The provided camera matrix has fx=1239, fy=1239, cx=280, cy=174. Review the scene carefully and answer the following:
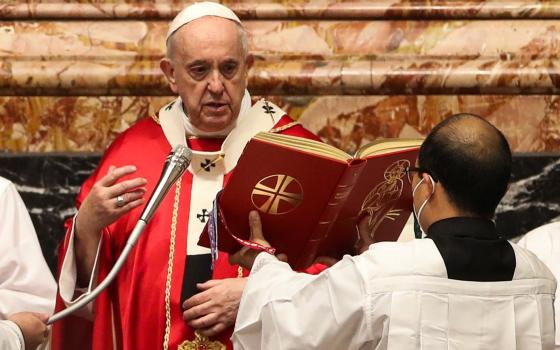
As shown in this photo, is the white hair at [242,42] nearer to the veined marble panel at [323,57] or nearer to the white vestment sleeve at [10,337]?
the veined marble panel at [323,57]

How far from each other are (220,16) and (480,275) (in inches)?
66.1

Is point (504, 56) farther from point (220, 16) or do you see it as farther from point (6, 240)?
Answer: point (6, 240)

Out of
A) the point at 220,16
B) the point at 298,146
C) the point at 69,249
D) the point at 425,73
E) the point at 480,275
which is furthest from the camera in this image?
the point at 425,73

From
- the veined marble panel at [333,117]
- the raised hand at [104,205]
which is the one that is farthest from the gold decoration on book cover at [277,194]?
the veined marble panel at [333,117]

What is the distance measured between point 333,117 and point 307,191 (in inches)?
67.9

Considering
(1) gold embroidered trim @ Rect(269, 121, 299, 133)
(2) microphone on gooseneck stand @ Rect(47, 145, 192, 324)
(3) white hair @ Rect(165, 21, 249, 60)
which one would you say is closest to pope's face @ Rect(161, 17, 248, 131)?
(3) white hair @ Rect(165, 21, 249, 60)

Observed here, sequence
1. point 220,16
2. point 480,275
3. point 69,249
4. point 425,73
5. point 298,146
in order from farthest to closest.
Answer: point 425,73 → point 220,16 → point 69,249 → point 298,146 → point 480,275

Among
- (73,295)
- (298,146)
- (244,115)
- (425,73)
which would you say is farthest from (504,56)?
(73,295)

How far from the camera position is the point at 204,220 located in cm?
475

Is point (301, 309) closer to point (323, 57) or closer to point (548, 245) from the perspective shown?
point (548, 245)

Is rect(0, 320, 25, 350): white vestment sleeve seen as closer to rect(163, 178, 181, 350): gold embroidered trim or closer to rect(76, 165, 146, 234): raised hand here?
rect(76, 165, 146, 234): raised hand

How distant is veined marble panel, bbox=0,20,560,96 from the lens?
5.76m

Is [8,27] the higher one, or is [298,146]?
[8,27]

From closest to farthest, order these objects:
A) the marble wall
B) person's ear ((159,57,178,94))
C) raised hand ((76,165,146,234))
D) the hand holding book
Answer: the hand holding book
raised hand ((76,165,146,234))
person's ear ((159,57,178,94))
the marble wall
